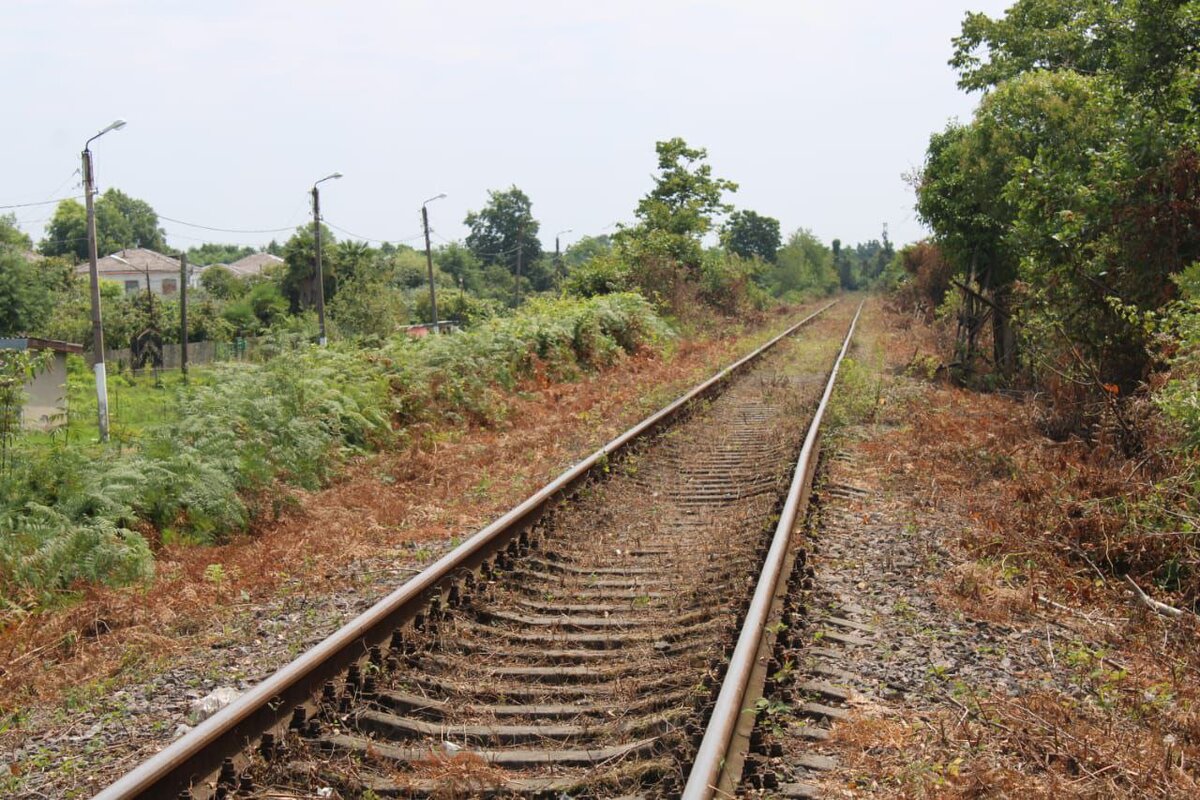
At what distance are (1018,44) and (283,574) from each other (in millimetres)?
21862

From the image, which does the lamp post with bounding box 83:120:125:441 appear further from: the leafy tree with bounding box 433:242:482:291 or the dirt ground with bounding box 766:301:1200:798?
the leafy tree with bounding box 433:242:482:291

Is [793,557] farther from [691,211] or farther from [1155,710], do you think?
[691,211]

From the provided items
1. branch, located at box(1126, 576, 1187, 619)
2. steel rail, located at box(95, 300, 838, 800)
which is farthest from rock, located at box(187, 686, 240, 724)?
branch, located at box(1126, 576, 1187, 619)

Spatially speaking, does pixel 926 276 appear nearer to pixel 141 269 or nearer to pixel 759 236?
pixel 759 236

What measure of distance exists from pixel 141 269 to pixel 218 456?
10190 cm

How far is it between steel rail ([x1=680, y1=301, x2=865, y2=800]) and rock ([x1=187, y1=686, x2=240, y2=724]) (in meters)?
2.10

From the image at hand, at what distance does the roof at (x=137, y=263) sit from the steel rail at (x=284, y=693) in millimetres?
105852

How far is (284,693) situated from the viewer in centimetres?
402

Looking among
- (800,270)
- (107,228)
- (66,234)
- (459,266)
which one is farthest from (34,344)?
(107,228)

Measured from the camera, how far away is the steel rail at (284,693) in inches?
133

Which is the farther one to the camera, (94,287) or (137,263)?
(137,263)

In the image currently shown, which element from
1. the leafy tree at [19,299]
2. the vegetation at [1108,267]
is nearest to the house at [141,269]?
the leafy tree at [19,299]

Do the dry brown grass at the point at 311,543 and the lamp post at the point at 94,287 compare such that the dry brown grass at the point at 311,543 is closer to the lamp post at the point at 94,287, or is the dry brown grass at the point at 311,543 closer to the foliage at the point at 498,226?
the lamp post at the point at 94,287

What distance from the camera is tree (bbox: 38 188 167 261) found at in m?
112
